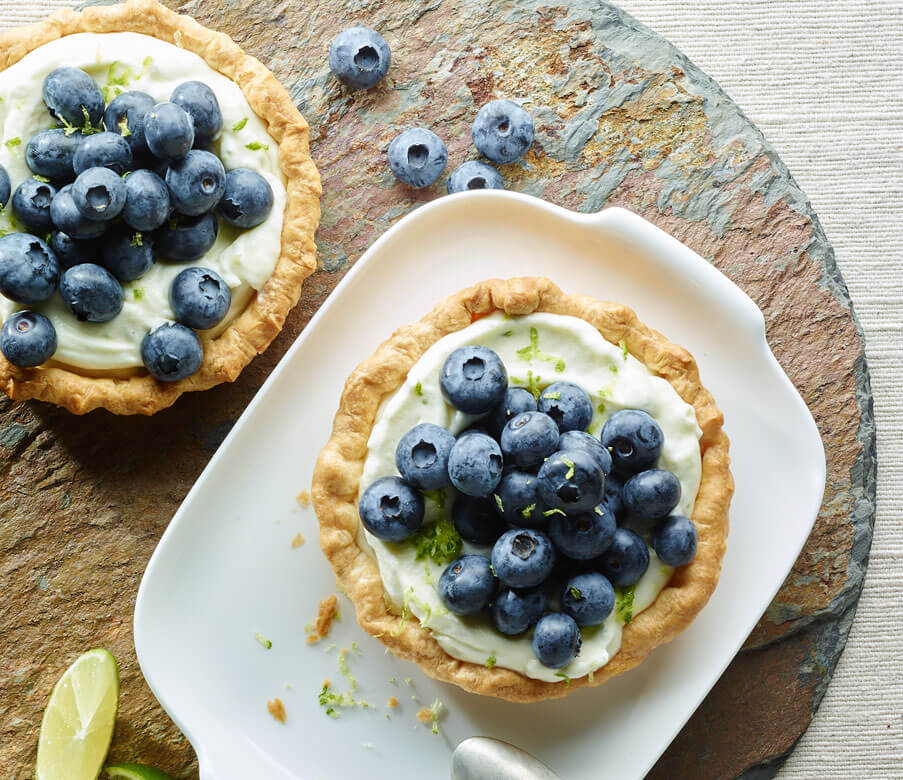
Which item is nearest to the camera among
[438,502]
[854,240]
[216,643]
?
[438,502]

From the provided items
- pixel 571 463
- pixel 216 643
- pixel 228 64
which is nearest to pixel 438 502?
pixel 571 463

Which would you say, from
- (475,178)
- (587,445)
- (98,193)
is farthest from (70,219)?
(587,445)

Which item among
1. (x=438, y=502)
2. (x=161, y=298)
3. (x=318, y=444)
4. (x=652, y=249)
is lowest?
(x=318, y=444)

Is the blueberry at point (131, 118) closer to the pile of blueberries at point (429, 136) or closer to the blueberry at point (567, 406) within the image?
the pile of blueberries at point (429, 136)

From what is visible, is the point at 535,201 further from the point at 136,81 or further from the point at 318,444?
the point at 136,81

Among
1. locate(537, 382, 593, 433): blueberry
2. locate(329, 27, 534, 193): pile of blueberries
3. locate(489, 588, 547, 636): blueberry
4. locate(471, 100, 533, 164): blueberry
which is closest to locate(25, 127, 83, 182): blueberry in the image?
locate(329, 27, 534, 193): pile of blueberries

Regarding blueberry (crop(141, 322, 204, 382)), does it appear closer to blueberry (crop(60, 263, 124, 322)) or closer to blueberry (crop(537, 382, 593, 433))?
blueberry (crop(60, 263, 124, 322))

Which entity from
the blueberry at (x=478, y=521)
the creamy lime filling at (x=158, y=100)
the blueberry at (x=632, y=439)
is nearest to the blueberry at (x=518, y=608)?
the blueberry at (x=478, y=521)

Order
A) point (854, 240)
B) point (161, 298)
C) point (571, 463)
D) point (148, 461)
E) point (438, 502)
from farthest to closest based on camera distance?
point (854, 240) < point (148, 461) < point (161, 298) < point (438, 502) < point (571, 463)
